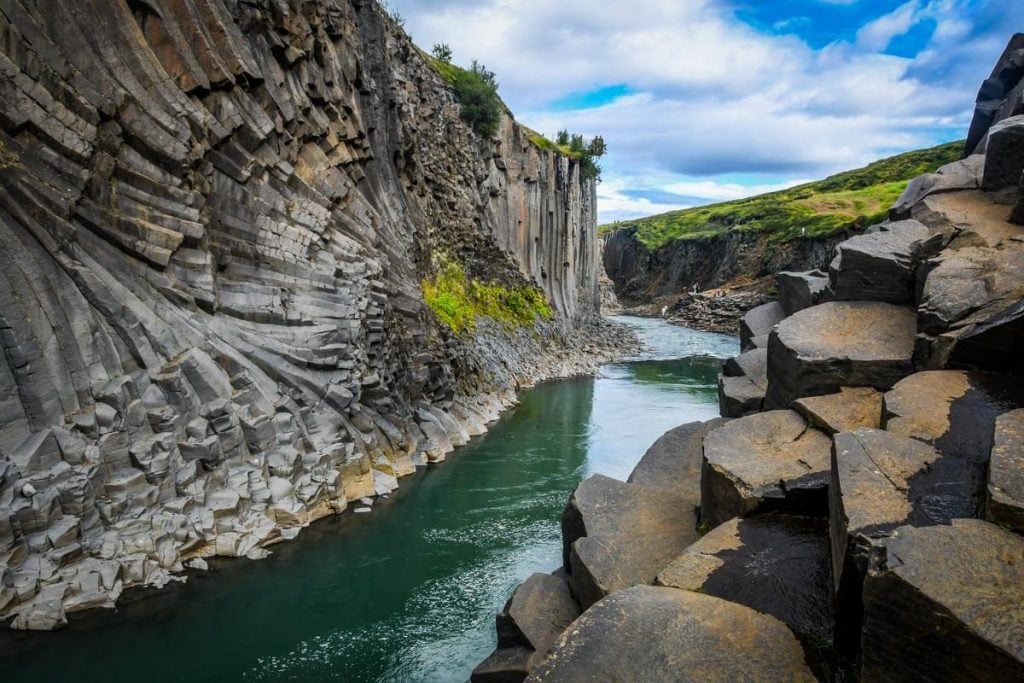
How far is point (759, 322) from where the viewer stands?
17.9 meters

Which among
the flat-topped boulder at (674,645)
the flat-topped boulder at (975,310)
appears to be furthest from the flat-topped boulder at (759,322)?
the flat-topped boulder at (674,645)

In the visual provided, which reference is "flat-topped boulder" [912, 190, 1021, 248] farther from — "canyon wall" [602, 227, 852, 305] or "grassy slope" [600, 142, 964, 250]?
"grassy slope" [600, 142, 964, 250]

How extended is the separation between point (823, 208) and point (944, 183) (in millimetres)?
80533

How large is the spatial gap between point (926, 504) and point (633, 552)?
4110mm

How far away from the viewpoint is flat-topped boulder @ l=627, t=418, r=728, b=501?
40.0 feet

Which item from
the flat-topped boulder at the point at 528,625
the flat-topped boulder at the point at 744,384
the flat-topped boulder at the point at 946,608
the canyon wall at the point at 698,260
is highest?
the canyon wall at the point at 698,260

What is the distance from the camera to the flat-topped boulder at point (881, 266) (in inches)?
462

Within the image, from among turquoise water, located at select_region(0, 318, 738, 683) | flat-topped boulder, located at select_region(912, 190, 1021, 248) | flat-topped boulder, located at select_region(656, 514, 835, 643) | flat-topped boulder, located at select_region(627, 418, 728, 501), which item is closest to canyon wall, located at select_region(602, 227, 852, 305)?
flat-topped boulder, located at select_region(912, 190, 1021, 248)

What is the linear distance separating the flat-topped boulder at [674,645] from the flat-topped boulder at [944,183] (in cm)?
1116

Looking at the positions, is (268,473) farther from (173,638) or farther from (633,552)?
(633,552)

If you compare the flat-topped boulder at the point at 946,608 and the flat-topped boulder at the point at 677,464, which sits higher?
the flat-topped boulder at the point at 946,608

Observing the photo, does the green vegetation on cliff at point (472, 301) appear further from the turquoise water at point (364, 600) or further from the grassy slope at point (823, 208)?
the grassy slope at point (823, 208)

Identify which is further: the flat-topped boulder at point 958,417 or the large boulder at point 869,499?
the flat-topped boulder at point 958,417

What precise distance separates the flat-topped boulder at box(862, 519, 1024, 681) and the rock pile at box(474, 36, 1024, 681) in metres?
Answer: 0.01
